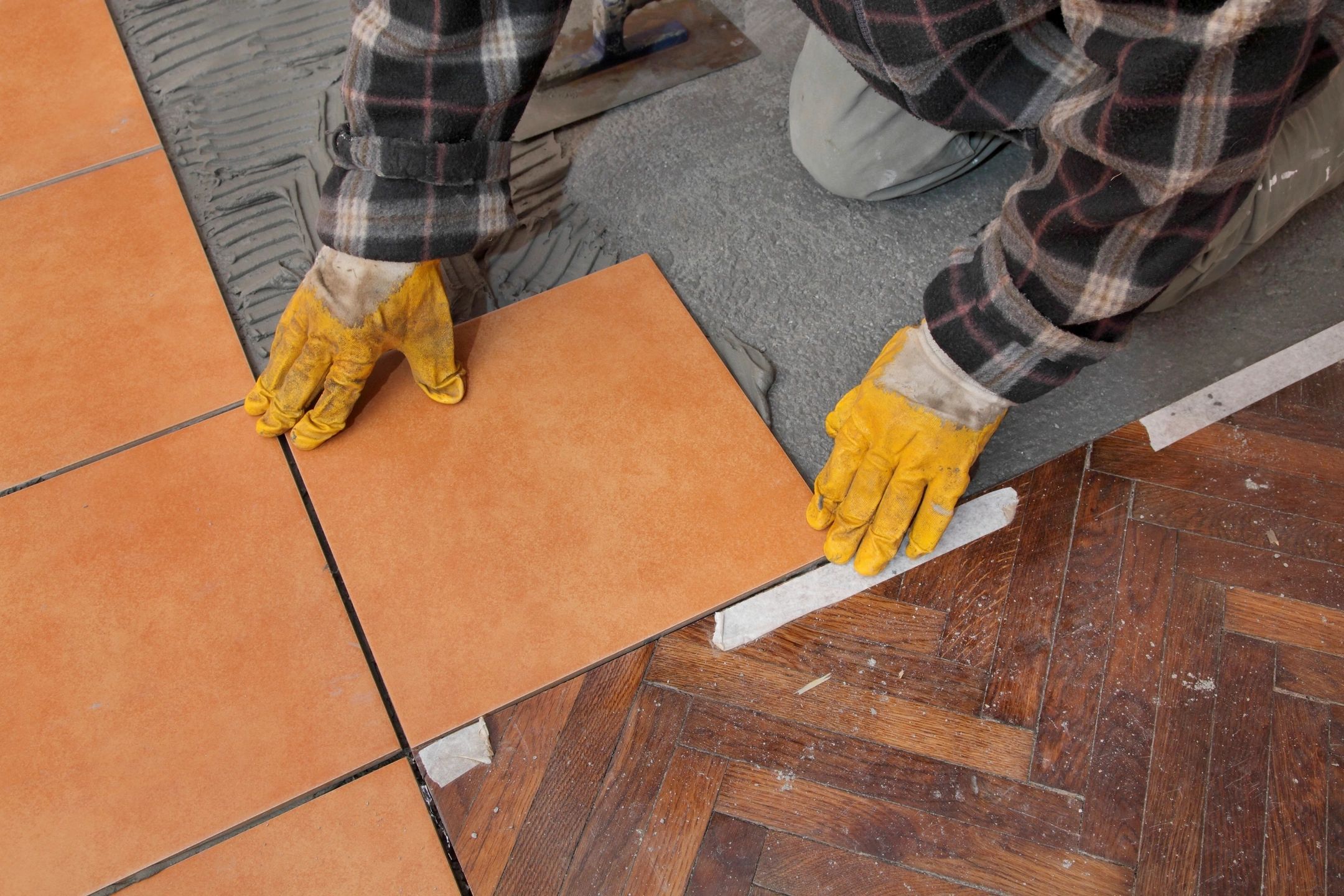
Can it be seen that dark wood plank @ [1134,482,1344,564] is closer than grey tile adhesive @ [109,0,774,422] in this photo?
Yes

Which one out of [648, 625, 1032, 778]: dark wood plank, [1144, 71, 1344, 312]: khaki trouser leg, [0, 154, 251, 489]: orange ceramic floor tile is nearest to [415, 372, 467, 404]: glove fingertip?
[0, 154, 251, 489]: orange ceramic floor tile

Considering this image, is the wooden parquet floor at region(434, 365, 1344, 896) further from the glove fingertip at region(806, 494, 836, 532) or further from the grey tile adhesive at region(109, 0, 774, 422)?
the grey tile adhesive at region(109, 0, 774, 422)

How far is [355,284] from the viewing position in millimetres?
1359

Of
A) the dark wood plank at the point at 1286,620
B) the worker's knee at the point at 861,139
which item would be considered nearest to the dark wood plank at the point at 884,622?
the dark wood plank at the point at 1286,620

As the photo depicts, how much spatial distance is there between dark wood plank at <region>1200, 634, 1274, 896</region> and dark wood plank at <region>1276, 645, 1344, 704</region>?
0.02 m

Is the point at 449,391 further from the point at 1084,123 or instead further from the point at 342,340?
the point at 1084,123

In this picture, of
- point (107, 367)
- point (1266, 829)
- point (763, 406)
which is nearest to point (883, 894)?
point (1266, 829)

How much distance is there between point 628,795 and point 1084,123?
3.42 ft

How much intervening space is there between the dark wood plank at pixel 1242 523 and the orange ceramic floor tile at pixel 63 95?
6.99 ft

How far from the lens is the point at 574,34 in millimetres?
2088

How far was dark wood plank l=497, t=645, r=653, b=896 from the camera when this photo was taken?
3.93 ft

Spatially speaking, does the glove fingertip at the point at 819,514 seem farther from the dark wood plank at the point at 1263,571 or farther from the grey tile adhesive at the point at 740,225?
the dark wood plank at the point at 1263,571

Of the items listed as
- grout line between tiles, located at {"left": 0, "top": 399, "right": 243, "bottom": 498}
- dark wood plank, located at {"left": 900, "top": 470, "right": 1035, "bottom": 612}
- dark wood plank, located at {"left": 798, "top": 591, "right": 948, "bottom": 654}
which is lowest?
dark wood plank, located at {"left": 798, "top": 591, "right": 948, "bottom": 654}

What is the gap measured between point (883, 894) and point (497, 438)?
927mm
